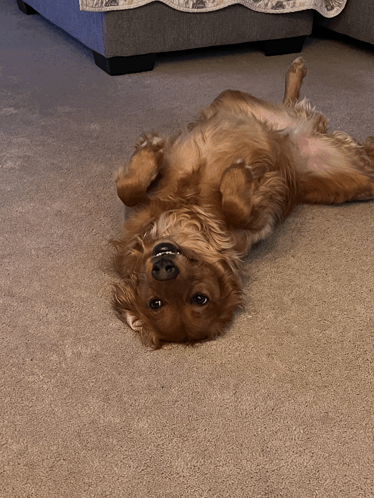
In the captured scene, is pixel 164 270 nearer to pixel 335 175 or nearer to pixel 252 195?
pixel 252 195

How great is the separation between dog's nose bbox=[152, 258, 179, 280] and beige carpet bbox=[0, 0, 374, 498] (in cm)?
23

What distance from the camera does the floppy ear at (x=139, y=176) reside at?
194 centimetres

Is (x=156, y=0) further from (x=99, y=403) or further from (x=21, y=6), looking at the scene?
(x=99, y=403)

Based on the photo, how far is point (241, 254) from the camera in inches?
77.3

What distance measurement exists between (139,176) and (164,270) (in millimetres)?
445

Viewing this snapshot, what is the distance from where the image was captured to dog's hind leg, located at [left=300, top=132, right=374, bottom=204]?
2.32m

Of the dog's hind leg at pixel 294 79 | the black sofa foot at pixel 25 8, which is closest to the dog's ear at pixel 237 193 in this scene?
the dog's hind leg at pixel 294 79

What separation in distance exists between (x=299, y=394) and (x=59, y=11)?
135 inches

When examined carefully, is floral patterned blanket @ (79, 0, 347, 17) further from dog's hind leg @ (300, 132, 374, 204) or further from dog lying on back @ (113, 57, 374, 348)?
dog's hind leg @ (300, 132, 374, 204)

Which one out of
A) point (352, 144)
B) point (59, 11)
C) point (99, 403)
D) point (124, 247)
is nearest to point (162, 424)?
point (99, 403)

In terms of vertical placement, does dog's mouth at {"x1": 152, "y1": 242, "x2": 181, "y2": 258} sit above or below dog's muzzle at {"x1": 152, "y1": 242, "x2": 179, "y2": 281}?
below

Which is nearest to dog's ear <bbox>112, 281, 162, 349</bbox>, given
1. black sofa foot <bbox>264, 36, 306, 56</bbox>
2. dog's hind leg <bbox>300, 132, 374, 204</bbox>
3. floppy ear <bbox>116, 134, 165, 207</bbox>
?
floppy ear <bbox>116, 134, 165, 207</bbox>

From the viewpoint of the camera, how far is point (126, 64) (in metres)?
3.63

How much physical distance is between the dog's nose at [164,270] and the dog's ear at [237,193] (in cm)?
35
